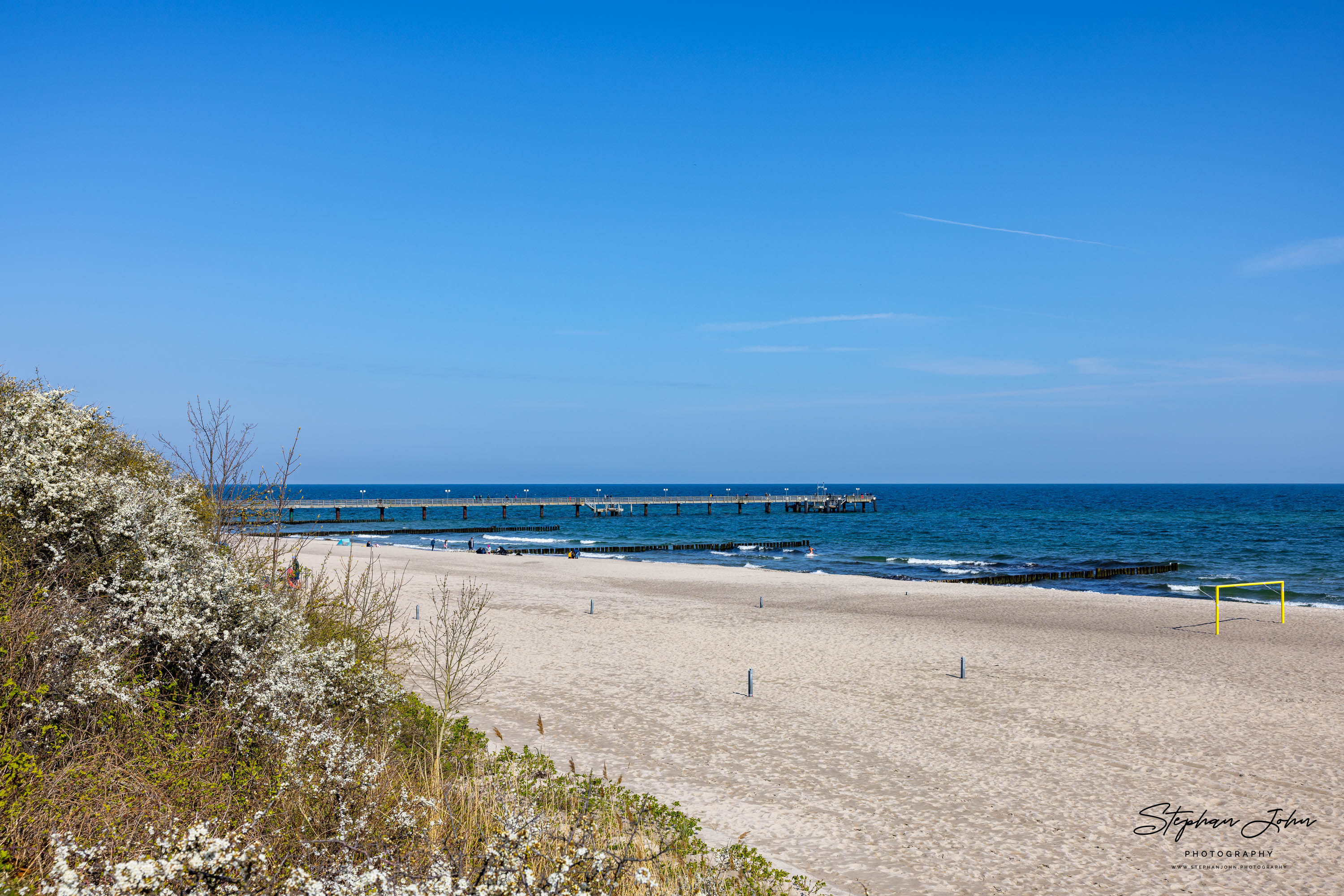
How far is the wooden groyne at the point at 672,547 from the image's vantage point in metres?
61.0

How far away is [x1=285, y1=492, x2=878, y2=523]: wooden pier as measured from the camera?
10300 cm

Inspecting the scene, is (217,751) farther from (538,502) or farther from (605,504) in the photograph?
(605,504)

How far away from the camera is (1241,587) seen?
3822 cm

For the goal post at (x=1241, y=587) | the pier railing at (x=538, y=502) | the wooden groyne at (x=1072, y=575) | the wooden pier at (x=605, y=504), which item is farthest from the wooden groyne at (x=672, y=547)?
the pier railing at (x=538, y=502)

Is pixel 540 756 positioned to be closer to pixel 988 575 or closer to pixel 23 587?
pixel 23 587

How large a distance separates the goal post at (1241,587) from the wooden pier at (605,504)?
73502 millimetres

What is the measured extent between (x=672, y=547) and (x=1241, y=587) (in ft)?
122

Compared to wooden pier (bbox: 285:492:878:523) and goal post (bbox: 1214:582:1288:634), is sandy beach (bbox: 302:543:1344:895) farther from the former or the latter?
wooden pier (bbox: 285:492:878:523)

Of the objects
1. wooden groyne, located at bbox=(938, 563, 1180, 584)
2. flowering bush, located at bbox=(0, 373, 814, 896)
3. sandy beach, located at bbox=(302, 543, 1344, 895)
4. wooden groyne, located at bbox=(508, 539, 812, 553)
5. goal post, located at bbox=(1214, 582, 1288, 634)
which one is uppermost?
flowering bush, located at bbox=(0, 373, 814, 896)

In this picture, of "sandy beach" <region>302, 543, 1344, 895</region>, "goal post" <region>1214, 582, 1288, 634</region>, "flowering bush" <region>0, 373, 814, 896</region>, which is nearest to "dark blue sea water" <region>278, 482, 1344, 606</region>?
"goal post" <region>1214, 582, 1288, 634</region>

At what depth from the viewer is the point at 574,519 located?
350 feet

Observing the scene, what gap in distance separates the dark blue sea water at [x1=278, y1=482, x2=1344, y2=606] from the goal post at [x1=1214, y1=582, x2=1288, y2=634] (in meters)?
0.57

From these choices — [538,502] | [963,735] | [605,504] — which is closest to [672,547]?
[538,502]

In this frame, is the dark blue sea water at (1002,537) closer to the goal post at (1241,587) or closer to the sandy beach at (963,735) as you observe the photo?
the goal post at (1241,587)
